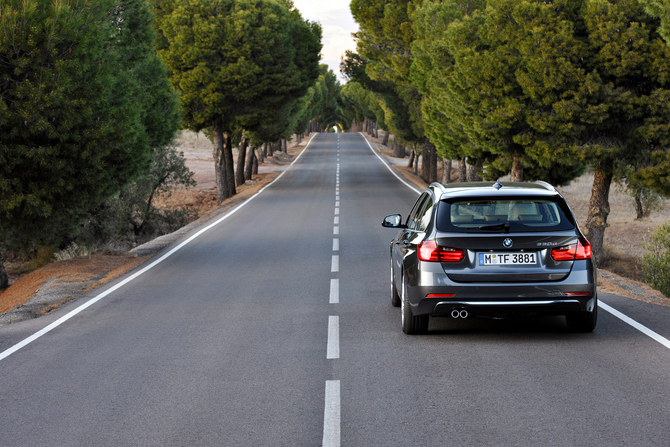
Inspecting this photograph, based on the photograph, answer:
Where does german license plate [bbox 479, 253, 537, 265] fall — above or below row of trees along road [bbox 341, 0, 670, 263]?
below

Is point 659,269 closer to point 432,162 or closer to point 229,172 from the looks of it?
point 432,162

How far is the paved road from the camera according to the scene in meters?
4.72

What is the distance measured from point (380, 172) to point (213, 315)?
41.2 meters

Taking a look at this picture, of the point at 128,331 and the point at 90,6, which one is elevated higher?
the point at 90,6

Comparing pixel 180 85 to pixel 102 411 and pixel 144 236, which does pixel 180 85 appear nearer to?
pixel 144 236

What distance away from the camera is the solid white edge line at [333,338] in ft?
22.3

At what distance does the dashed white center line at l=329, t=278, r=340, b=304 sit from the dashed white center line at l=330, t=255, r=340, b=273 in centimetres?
100

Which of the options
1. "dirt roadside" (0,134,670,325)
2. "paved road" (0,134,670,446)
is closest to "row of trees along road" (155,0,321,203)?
"dirt roadside" (0,134,670,325)

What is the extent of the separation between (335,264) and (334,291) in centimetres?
281

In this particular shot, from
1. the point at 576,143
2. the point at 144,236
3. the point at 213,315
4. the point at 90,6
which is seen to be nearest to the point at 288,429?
the point at 213,315

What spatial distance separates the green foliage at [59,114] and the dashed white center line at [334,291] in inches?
195

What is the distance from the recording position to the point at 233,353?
6.94m

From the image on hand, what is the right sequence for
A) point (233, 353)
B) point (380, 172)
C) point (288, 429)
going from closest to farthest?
point (288, 429)
point (233, 353)
point (380, 172)

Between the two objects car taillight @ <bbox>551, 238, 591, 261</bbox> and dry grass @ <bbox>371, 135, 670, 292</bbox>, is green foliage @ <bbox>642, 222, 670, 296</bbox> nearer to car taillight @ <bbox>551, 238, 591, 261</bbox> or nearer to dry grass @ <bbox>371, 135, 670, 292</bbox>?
dry grass @ <bbox>371, 135, 670, 292</bbox>
